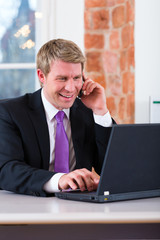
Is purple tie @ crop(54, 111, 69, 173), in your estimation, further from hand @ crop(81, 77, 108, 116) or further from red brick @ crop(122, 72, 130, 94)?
red brick @ crop(122, 72, 130, 94)

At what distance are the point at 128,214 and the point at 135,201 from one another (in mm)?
229

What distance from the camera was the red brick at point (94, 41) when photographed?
3480 mm

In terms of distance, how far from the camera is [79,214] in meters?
1.11

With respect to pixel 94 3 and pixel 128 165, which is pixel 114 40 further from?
pixel 128 165

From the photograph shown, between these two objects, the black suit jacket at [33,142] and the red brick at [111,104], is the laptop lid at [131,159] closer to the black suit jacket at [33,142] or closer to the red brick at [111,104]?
the black suit jacket at [33,142]

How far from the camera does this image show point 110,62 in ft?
11.5

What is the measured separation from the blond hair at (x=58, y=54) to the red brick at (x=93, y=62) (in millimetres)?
1507

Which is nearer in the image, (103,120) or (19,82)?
(103,120)

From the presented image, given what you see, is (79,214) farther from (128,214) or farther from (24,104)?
(24,104)

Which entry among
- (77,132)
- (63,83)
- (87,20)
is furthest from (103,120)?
(87,20)

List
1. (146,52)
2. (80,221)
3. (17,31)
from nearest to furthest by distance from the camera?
1. (80,221)
2. (146,52)
3. (17,31)

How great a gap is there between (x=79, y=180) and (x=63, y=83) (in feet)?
2.26

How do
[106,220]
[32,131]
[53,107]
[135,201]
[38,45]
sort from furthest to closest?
[38,45]
[53,107]
[32,131]
[135,201]
[106,220]

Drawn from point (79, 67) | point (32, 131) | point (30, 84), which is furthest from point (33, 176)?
point (30, 84)
